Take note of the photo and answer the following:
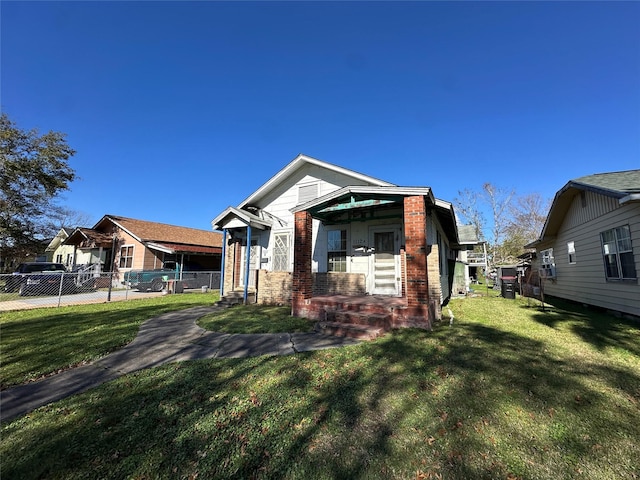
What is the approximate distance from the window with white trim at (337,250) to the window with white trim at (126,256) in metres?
19.1

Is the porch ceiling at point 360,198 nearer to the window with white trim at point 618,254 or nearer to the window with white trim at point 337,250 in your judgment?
the window with white trim at point 337,250

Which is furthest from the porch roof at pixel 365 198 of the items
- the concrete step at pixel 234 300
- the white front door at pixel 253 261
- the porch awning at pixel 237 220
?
the concrete step at pixel 234 300

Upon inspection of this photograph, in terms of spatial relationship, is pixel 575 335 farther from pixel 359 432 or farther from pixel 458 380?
pixel 359 432

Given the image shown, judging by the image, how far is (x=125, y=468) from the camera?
2.23m

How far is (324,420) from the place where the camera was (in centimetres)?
282

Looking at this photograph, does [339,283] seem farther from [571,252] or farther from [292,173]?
[571,252]

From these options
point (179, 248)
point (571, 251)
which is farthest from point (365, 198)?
point (179, 248)

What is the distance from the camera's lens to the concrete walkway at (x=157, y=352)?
345 centimetres

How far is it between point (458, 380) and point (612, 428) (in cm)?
142

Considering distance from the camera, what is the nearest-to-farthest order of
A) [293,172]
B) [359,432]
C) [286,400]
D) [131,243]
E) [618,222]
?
[359,432]
[286,400]
[618,222]
[293,172]
[131,243]

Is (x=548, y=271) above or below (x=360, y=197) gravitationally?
below

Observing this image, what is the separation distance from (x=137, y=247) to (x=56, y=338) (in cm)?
1726

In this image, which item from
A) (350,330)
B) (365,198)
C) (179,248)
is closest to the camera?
(350,330)

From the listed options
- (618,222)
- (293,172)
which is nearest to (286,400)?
(293,172)
